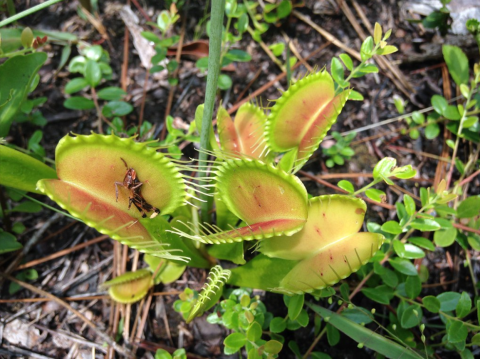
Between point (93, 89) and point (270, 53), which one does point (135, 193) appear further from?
point (270, 53)

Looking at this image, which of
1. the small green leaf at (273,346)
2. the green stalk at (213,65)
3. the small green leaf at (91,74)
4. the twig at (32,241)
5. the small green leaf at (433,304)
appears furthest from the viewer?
Answer: the small green leaf at (91,74)

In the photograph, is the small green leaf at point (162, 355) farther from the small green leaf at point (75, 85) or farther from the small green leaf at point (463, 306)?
the small green leaf at point (75, 85)

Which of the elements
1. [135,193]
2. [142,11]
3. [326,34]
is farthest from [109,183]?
[326,34]

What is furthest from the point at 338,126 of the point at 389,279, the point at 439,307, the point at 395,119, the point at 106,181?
the point at 106,181

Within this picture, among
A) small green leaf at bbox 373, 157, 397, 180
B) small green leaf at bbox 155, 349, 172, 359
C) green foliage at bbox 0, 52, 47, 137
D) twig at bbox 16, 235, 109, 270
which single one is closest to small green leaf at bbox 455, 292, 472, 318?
small green leaf at bbox 373, 157, 397, 180

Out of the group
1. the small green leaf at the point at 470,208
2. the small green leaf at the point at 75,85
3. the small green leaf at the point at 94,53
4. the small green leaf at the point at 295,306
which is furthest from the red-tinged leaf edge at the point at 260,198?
the small green leaf at the point at 94,53

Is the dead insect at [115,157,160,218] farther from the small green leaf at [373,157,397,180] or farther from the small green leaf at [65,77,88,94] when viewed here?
the small green leaf at [65,77,88,94]

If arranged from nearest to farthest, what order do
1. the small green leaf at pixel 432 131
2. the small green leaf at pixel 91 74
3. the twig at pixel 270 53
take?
the small green leaf at pixel 91 74 → the small green leaf at pixel 432 131 → the twig at pixel 270 53

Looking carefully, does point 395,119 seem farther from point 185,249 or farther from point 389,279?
point 185,249
